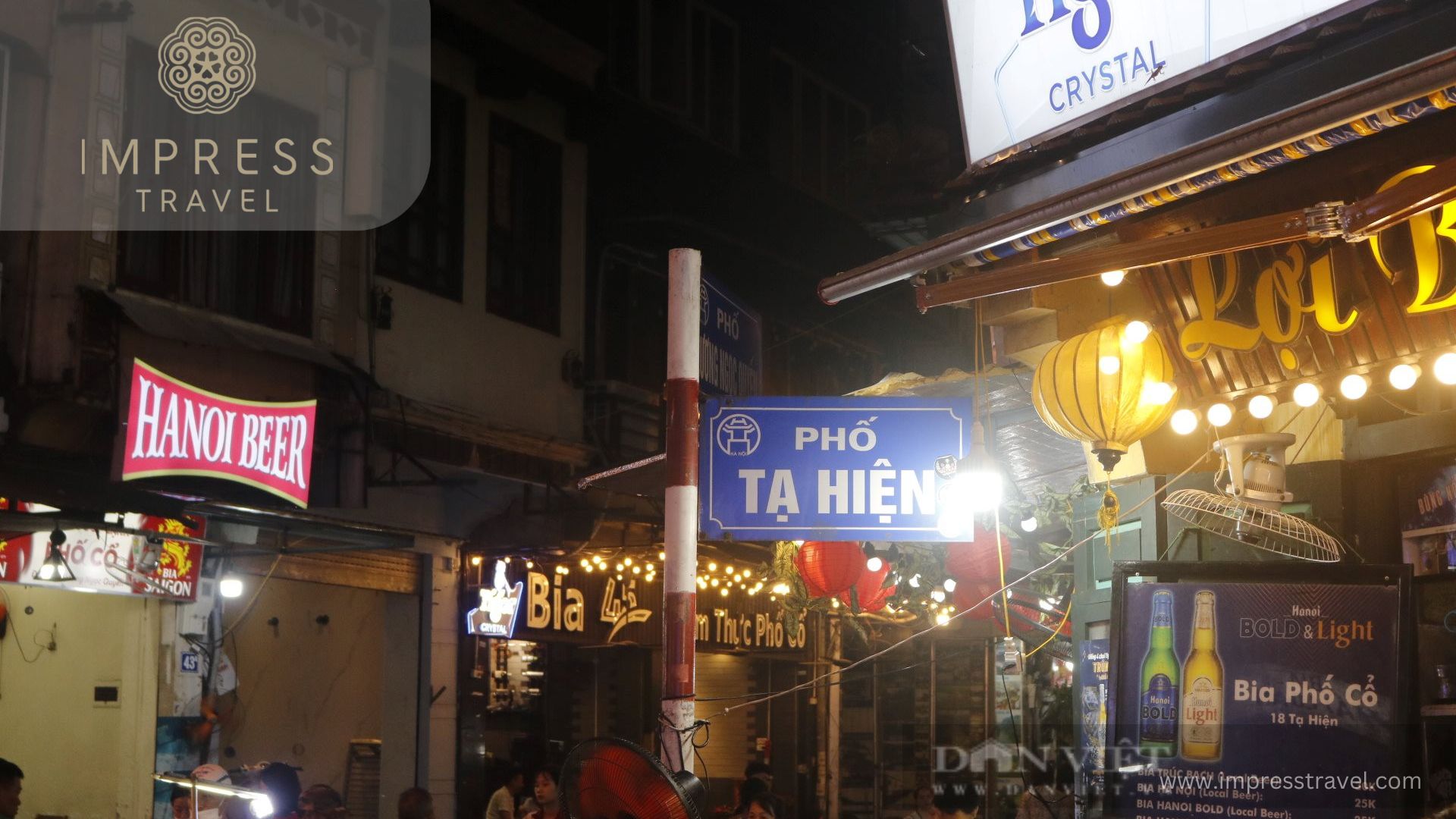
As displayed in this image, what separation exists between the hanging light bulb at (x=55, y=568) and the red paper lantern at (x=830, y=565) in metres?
6.42

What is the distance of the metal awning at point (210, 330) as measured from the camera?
1298cm

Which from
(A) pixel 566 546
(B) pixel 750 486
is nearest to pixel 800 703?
(A) pixel 566 546

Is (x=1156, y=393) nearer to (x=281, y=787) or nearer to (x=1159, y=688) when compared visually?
(x=1159, y=688)

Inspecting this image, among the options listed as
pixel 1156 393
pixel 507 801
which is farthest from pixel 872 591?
pixel 507 801

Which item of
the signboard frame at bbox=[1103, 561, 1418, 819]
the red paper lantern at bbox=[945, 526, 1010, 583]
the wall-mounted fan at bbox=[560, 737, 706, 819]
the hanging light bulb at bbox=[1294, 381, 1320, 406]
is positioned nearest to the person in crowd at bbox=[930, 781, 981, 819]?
the red paper lantern at bbox=[945, 526, 1010, 583]

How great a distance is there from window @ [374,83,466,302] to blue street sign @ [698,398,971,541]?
33.2 ft

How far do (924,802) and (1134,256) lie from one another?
35.0 feet

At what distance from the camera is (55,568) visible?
492 inches

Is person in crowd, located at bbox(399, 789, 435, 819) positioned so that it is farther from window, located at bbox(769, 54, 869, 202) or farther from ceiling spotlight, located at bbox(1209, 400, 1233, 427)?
window, located at bbox(769, 54, 869, 202)

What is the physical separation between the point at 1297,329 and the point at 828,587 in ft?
19.6

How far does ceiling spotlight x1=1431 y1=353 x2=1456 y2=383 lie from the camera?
6.18 m

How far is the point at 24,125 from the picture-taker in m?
12.6

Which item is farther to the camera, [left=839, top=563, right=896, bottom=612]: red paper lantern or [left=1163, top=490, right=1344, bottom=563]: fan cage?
[left=839, top=563, right=896, bottom=612]: red paper lantern

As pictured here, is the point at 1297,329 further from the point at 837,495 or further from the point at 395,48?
the point at 395,48
